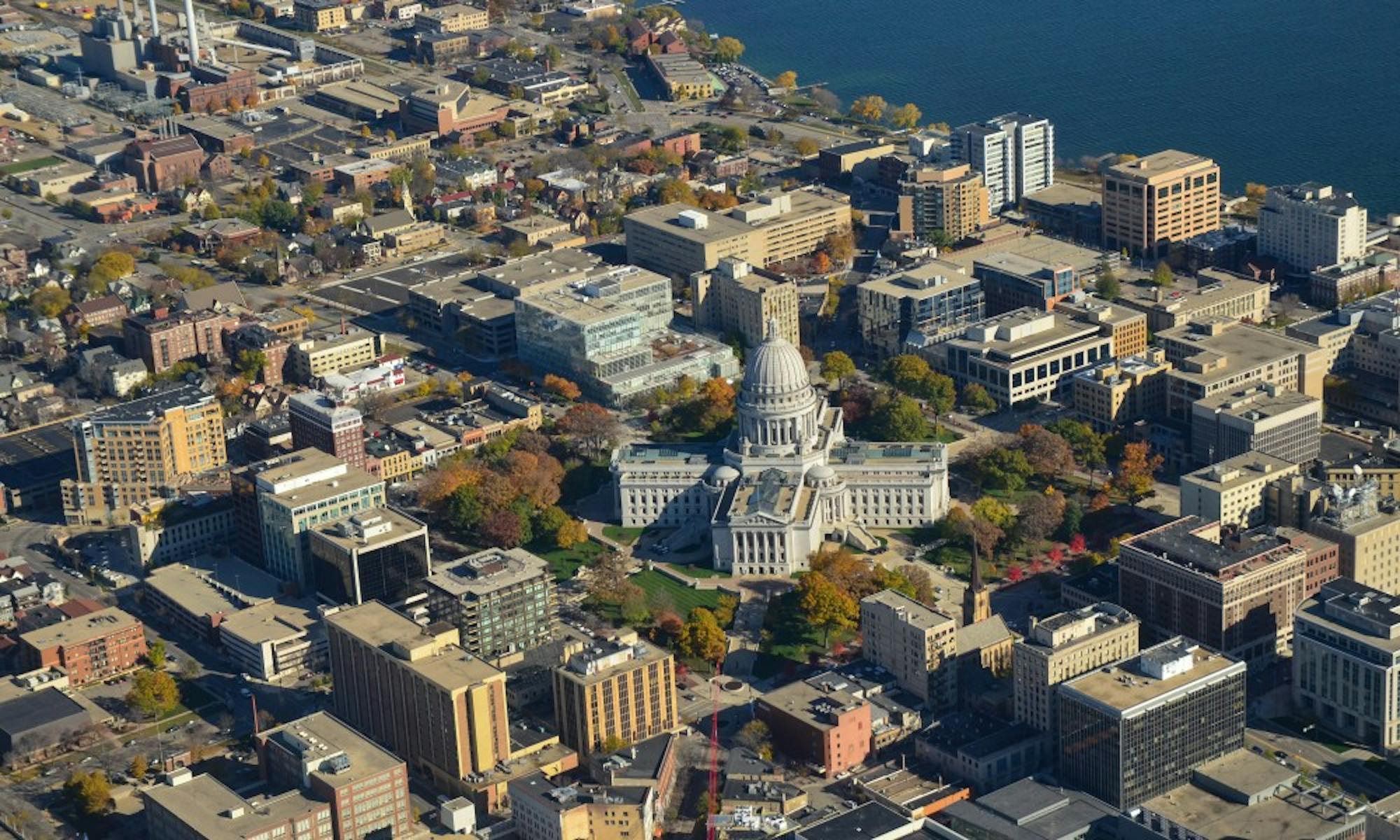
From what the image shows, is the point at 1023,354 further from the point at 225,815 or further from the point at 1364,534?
the point at 225,815

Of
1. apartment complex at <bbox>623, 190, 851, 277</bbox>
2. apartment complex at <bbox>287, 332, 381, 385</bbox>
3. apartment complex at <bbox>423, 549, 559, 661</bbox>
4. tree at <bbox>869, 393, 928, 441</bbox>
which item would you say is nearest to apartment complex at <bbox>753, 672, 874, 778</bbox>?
apartment complex at <bbox>423, 549, 559, 661</bbox>

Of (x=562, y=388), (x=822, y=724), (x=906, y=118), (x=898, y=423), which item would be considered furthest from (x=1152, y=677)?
(x=906, y=118)

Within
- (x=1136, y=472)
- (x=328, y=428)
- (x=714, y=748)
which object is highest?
(x=328, y=428)

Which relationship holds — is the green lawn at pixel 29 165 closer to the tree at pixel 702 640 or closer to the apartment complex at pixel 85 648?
the apartment complex at pixel 85 648

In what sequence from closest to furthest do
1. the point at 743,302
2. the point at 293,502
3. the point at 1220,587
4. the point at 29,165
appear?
the point at 1220,587
the point at 293,502
the point at 743,302
the point at 29,165

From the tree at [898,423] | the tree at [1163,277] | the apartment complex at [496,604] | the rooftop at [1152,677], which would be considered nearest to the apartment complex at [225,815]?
the apartment complex at [496,604]

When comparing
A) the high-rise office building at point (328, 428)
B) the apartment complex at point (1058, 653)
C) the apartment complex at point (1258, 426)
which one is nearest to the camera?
the apartment complex at point (1058, 653)

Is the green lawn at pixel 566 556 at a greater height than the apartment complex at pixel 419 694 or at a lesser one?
lesser
